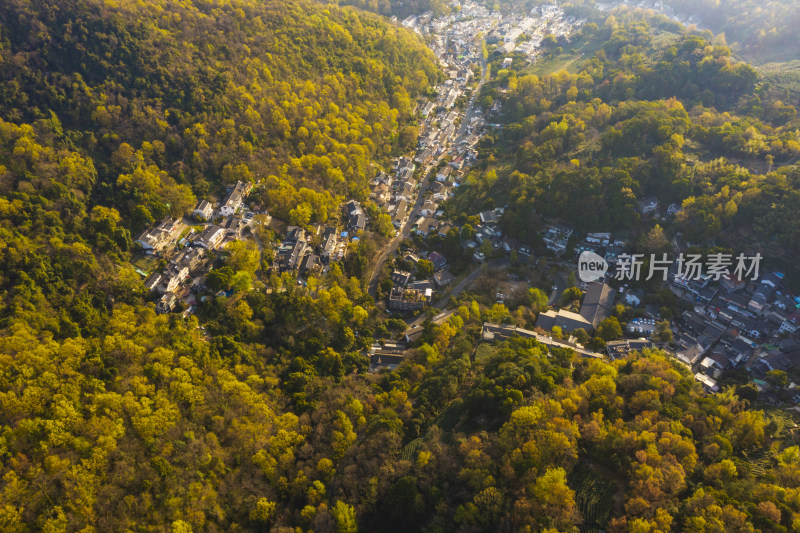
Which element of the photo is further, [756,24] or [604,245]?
[756,24]

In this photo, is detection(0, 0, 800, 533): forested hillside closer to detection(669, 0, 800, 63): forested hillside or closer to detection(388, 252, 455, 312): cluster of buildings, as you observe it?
detection(388, 252, 455, 312): cluster of buildings

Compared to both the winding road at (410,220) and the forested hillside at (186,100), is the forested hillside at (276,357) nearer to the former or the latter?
the forested hillside at (186,100)

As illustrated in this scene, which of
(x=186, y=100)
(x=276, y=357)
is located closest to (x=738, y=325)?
(x=276, y=357)

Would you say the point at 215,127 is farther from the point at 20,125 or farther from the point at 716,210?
the point at 716,210

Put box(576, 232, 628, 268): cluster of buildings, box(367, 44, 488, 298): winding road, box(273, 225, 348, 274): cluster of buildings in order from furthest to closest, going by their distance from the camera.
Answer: box(367, 44, 488, 298): winding road, box(576, 232, 628, 268): cluster of buildings, box(273, 225, 348, 274): cluster of buildings

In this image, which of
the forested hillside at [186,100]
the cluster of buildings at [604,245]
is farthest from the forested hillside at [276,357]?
the cluster of buildings at [604,245]

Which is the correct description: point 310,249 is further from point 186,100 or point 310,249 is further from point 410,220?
point 186,100

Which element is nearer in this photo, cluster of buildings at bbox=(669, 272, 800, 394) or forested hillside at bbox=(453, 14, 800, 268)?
cluster of buildings at bbox=(669, 272, 800, 394)

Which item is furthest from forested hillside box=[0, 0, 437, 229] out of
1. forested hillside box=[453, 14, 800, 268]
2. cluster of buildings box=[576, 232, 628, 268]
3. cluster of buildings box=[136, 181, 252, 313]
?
cluster of buildings box=[576, 232, 628, 268]

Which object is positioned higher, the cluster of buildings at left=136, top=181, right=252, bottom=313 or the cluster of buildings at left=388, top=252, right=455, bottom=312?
the cluster of buildings at left=136, top=181, right=252, bottom=313
